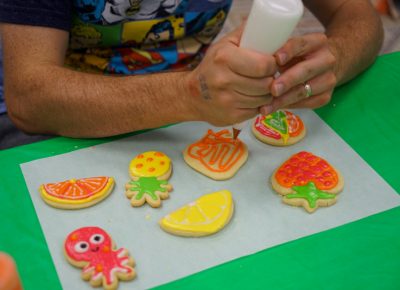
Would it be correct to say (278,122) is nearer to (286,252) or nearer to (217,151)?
(217,151)

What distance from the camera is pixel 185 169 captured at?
0.98 meters

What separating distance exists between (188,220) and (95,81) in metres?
0.38

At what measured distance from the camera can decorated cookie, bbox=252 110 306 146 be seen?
3.40 ft

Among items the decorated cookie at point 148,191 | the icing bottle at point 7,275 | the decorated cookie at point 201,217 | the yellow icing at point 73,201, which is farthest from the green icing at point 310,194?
the icing bottle at point 7,275

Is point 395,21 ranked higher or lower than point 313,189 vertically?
lower

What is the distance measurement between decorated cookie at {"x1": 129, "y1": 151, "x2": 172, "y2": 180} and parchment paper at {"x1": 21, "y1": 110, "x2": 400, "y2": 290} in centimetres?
2

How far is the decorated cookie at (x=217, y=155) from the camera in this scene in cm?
96

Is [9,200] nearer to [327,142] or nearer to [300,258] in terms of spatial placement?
[300,258]

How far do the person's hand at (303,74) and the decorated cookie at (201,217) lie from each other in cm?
19

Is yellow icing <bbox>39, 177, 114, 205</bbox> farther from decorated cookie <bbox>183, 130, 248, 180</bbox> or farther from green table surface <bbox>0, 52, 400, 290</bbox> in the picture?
decorated cookie <bbox>183, 130, 248, 180</bbox>

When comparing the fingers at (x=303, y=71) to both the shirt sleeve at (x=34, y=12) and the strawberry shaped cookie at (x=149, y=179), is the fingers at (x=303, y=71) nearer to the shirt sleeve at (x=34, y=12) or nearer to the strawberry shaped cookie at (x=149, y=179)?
the strawberry shaped cookie at (x=149, y=179)

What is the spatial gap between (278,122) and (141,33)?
0.43m

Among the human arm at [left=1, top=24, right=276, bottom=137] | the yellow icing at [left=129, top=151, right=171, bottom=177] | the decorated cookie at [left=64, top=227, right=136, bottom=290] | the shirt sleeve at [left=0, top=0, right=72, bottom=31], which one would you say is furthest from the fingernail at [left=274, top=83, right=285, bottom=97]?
the shirt sleeve at [left=0, top=0, right=72, bottom=31]

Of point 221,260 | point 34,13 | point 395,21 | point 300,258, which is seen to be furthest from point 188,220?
point 395,21
